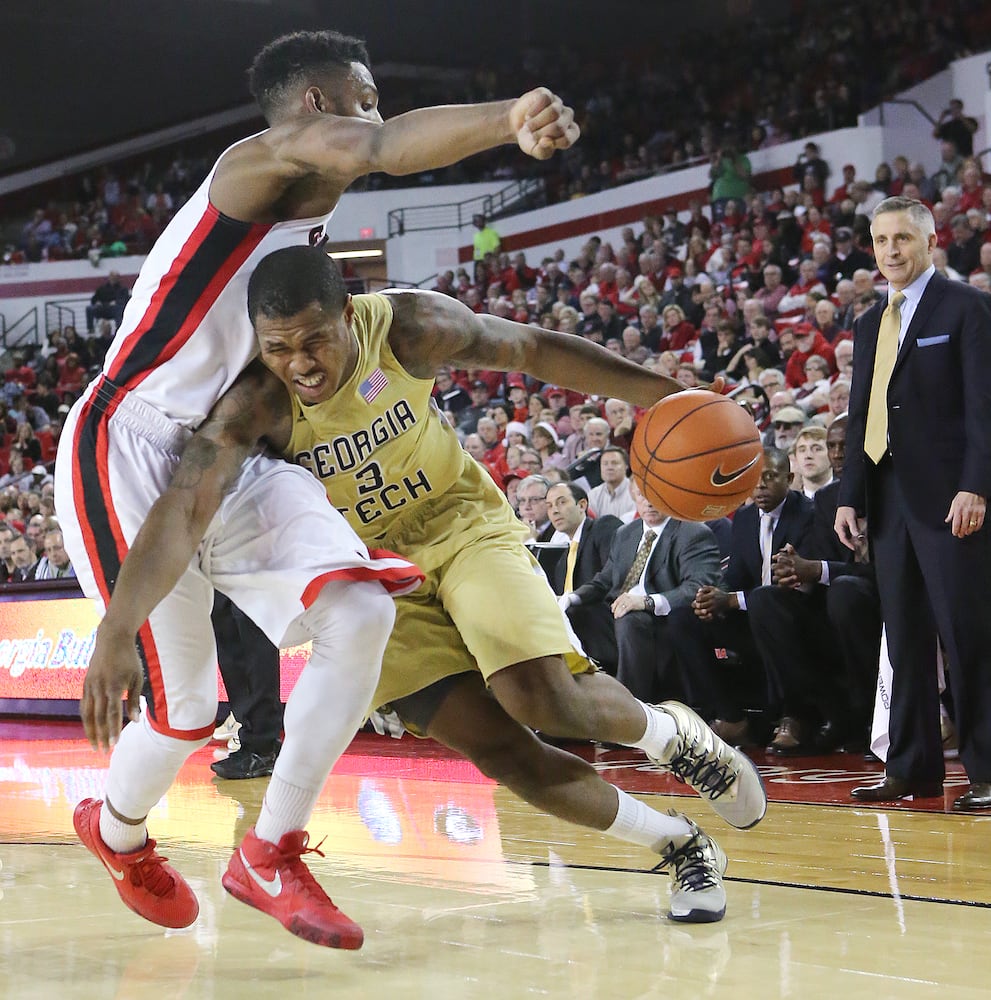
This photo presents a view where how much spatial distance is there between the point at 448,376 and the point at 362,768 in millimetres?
9760

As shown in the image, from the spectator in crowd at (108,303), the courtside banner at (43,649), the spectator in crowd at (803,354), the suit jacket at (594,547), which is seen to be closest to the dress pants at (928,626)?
the suit jacket at (594,547)

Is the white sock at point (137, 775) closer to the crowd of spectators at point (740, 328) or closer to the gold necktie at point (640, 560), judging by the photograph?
the crowd of spectators at point (740, 328)

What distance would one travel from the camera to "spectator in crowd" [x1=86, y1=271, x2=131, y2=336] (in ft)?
70.6

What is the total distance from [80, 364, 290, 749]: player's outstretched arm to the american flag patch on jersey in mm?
177

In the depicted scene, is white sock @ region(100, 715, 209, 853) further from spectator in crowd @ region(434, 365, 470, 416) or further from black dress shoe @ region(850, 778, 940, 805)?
spectator in crowd @ region(434, 365, 470, 416)

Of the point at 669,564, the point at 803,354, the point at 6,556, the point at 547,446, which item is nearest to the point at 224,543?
the point at 669,564

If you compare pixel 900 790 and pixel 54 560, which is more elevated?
pixel 54 560

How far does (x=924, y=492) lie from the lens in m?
4.50

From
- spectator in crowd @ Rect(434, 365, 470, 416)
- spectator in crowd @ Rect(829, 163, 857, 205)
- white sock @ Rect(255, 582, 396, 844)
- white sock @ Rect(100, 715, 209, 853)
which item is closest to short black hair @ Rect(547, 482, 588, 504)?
white sock @ Rect(100, 715, 209, 853)

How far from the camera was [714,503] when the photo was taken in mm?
3164

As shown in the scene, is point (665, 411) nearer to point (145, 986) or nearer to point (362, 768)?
point (145, 986)

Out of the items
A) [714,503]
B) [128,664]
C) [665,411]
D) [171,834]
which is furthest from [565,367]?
[171,834]

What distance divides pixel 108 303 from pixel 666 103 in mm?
9576

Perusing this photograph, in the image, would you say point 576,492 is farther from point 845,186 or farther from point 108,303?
point 108,303
